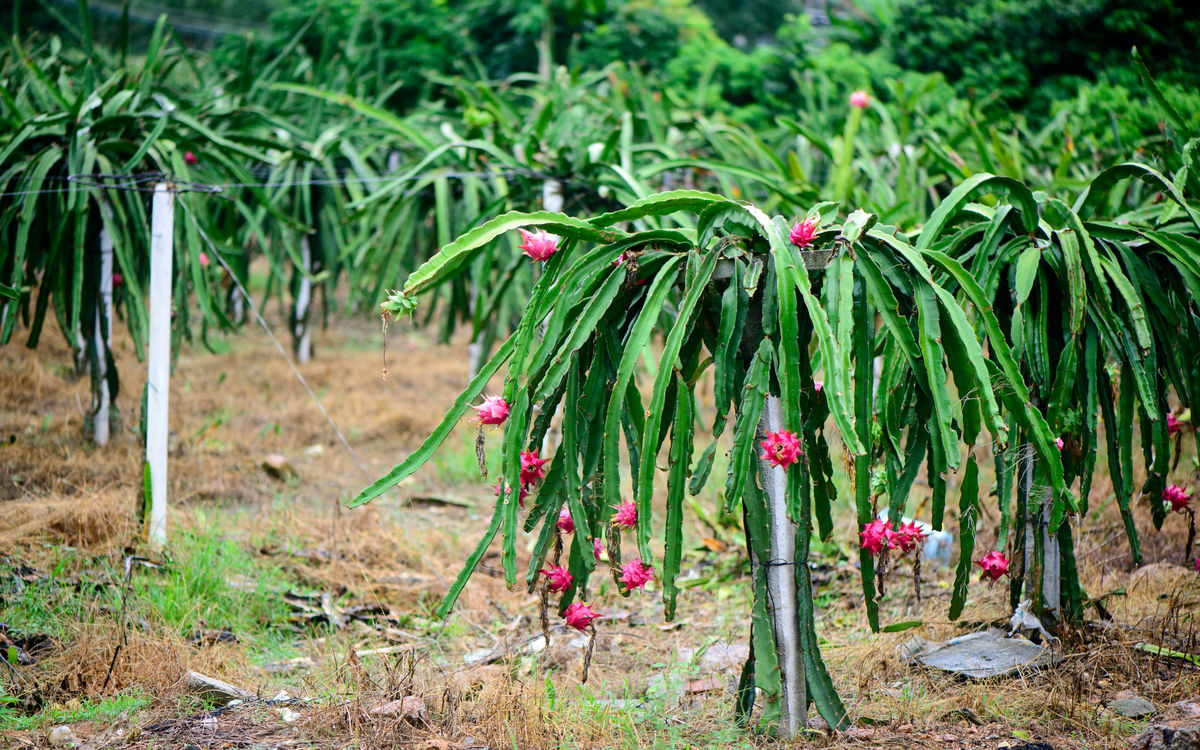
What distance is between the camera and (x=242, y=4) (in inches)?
581

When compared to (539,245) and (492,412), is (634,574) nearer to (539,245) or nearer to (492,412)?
(492,412)

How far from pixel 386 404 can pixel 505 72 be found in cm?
668

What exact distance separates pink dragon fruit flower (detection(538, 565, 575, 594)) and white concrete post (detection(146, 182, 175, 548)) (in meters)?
2.01

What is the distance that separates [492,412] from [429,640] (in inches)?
52.4

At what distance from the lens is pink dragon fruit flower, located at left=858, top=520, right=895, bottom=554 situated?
6.80 feet

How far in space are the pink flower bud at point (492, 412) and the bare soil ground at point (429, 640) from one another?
0.76 metres

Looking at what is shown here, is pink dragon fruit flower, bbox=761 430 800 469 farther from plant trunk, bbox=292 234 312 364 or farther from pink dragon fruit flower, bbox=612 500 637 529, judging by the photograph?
plant trunk, bbox=292 234 312 364

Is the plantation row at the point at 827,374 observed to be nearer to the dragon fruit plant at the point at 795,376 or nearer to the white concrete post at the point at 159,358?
the dragon fruit plant at the point at 795,376

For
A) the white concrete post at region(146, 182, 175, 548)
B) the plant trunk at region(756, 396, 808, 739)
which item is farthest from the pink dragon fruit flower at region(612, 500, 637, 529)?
the white concrete post at region(146, 182, 175, 548)

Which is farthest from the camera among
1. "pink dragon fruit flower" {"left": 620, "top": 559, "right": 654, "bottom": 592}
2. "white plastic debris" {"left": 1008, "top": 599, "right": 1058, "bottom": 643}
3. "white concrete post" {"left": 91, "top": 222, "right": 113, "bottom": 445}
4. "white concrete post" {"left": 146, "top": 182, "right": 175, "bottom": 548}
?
"white concrete post" {"left": 91, "top": 222, "right": 113, "bottom": 445}

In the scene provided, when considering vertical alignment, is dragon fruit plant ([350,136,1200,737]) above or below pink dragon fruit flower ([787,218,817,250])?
below

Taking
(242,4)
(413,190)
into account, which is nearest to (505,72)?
(242,4)

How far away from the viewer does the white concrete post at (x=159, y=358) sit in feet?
11.2

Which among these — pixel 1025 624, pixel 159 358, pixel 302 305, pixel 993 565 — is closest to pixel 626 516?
pixel 993 565
